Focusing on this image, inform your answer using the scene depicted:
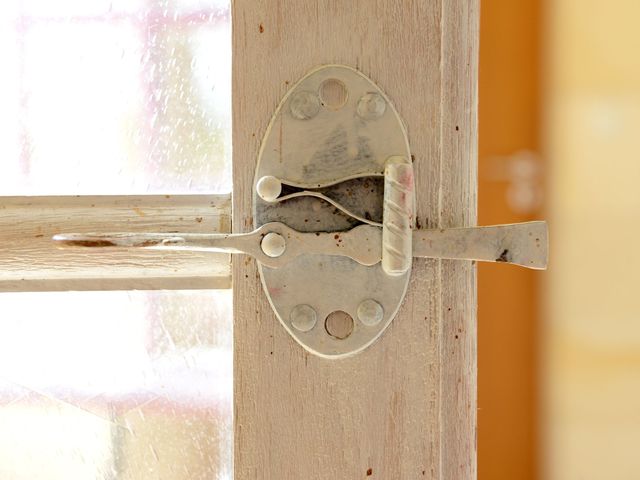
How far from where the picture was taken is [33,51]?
43 cm

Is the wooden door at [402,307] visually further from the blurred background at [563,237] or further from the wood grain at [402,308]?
the blurred background at [563,237]

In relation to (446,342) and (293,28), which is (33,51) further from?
(446,342)

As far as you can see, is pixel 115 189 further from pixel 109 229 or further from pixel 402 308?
pixel 402 308

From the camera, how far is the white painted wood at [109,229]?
1.34 ft

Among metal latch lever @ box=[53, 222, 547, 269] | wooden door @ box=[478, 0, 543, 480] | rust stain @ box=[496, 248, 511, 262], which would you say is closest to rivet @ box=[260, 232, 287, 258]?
metal latch lever @ box=[53, 222, 547, 269]

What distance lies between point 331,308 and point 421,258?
61mm

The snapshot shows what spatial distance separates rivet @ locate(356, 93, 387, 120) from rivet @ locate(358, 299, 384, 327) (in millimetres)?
109

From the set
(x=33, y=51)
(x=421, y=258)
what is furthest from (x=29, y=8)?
(x=421, y=258)

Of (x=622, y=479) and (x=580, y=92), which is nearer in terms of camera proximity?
(x=622, y=479)

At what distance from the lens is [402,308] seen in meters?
0.39

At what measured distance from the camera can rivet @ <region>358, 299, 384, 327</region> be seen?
380 millimetres

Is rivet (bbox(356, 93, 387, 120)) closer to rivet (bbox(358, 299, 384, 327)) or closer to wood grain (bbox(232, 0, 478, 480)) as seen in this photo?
wood grain (bbox(232, 0, 478, 480))

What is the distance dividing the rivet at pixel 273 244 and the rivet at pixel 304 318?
0.12ft

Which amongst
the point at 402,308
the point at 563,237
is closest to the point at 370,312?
the point at 402,308
